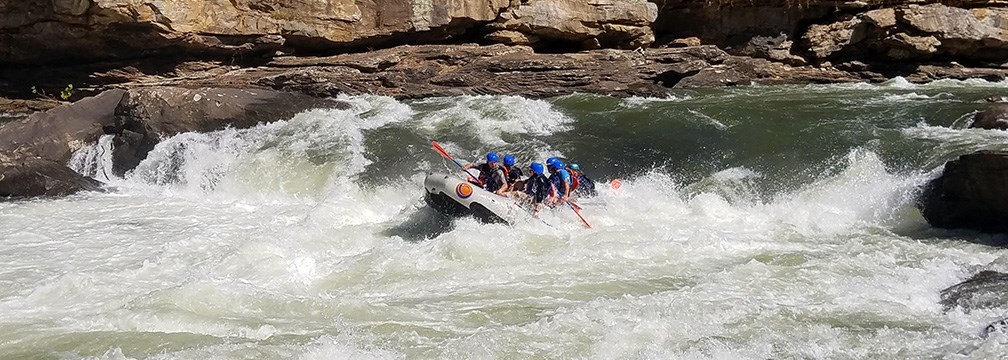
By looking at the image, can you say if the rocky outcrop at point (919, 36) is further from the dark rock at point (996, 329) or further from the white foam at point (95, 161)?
the white foam at point (95, 161)

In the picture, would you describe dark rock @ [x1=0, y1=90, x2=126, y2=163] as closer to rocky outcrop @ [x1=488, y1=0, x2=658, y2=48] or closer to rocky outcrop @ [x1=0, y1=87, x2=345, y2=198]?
rocky outcrop @ [x1=0, y1=87, x2=345, y2=198]

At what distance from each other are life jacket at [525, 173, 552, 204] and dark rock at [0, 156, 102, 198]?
5.89 metres

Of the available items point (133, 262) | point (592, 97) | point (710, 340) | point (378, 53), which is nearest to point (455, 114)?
point (592, 97)

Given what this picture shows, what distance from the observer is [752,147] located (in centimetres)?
1122

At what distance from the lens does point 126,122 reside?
1225 cm

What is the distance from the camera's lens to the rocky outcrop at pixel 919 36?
58.3 feet

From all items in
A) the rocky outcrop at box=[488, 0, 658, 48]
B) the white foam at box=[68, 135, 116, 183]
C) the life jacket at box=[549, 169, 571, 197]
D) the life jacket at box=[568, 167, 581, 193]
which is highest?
the rocky outcrop at box=[488, 0, 658, 48]

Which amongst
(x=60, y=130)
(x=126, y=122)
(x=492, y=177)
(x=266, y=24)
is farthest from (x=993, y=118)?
(x=60, y=130)

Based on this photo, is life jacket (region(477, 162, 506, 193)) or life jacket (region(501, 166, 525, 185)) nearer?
life jacket (region(477, 162, 506, 193))

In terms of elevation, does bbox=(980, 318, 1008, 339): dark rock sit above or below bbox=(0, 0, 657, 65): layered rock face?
below

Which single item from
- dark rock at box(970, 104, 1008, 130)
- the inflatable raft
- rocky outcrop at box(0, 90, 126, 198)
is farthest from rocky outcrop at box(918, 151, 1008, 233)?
rocky outcrop at box(0, 90, 126, 198)

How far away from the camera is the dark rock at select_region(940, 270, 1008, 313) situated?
6246mm

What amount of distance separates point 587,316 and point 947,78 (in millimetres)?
14204

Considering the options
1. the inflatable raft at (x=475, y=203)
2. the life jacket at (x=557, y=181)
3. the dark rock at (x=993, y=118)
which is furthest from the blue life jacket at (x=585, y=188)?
the dark rock at (x=993, y=118)
